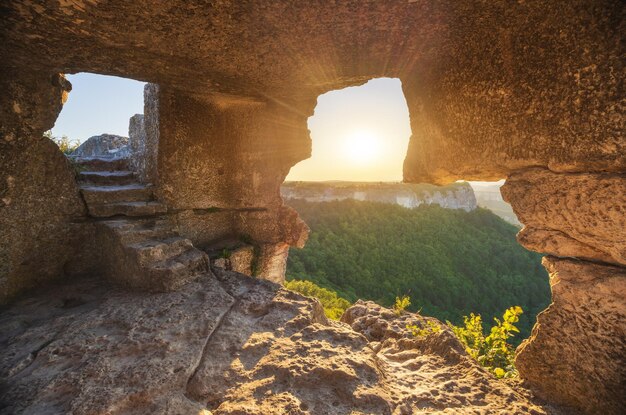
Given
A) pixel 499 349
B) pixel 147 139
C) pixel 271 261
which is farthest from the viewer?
pixel 271 261

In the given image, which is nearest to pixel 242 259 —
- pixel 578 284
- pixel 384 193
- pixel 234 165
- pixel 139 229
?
pixel 234 165

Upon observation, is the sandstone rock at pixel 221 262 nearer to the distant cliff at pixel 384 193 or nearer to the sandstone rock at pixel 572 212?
the sandstone rock at pixel 572 212

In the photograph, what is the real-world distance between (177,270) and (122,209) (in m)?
1.32

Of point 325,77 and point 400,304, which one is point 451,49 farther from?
point 400,304

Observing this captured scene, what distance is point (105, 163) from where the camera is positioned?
4699mm

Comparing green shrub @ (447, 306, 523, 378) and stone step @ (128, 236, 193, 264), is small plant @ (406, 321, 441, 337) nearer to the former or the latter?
green shrub @ (447, 306, 523, 378)

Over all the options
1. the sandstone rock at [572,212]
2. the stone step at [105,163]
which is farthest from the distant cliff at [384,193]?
the sandstone rock at [572,212]

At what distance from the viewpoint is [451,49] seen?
2219 millimetres

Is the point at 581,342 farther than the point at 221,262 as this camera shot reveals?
No

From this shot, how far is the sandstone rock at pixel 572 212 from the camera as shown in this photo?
1.58 metres

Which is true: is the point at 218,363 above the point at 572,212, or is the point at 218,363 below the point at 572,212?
below

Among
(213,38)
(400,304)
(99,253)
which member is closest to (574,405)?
(400,304)

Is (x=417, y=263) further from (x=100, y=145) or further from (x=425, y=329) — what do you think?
(x=100, y=145)

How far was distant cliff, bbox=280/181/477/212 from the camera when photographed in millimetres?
24734
